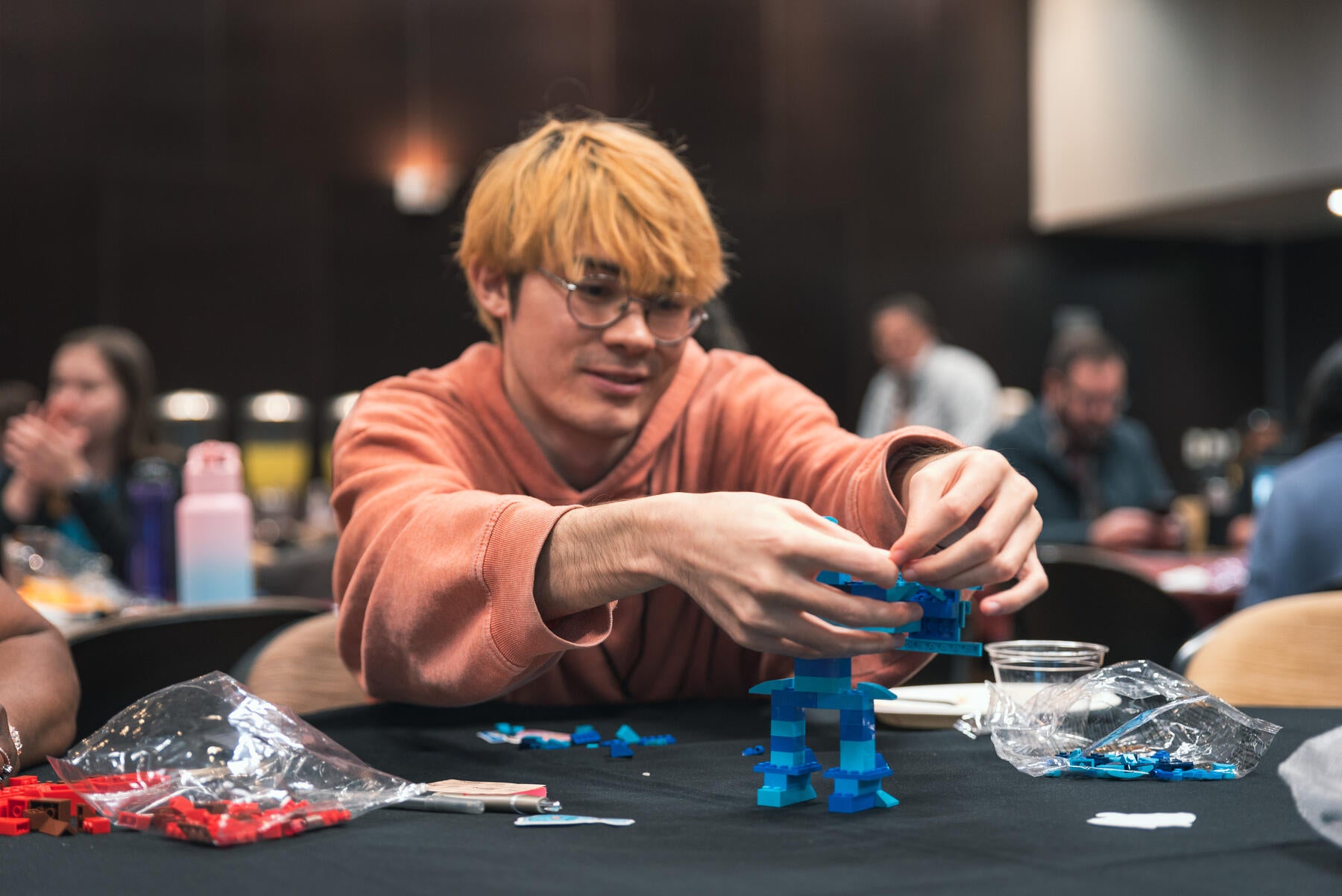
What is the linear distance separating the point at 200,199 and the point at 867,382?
3.76m

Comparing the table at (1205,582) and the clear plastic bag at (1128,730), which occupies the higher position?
the clear plastic bag at (1128,730)

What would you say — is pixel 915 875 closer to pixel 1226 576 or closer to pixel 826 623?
pixel 826 623

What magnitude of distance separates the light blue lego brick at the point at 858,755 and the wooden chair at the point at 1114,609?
6.54 ft

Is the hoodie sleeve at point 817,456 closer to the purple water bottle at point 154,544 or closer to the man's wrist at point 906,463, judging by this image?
the man's wrist at point 906,463

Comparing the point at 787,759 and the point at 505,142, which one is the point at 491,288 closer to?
the point at 787,759

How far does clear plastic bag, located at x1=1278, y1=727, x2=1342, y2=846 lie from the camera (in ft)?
2.63

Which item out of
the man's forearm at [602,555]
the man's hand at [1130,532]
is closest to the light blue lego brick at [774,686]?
the man's forearm at [602,555]

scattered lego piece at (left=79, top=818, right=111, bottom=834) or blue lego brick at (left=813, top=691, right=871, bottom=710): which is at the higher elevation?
blue lego brick at (left=813, top=691, right=871, bottom=710)

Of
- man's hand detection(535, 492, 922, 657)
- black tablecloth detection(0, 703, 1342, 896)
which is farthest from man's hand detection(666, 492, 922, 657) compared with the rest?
black tablecloth detection(0, 703, 1342, 896)

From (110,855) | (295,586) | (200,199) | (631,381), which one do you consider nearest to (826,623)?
(110,855)

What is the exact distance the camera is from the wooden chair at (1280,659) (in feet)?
5.50

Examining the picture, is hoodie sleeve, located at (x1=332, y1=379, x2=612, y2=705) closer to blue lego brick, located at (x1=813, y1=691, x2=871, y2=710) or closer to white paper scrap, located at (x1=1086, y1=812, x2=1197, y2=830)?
blue lego brick, located at (x1=813, y1=691, x2=871, y2=710)

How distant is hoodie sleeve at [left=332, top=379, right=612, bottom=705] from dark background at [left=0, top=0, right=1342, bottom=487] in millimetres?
4585

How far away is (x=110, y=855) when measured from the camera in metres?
0.84
